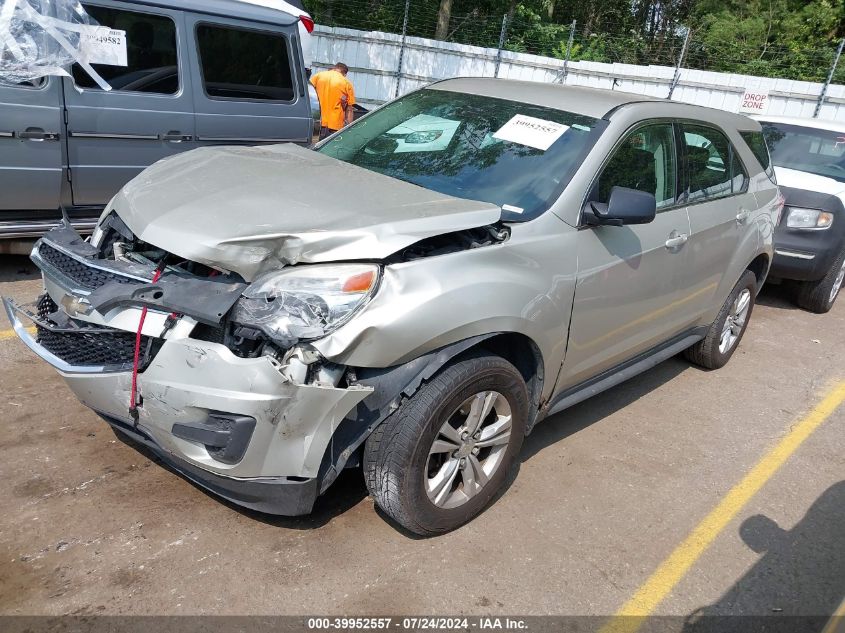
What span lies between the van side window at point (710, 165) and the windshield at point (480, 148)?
0.91 meters

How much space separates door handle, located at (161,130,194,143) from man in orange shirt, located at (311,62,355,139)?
4.36m

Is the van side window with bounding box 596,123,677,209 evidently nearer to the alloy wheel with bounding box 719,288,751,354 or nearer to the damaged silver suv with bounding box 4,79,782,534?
the damaged silver suv with bounding box 4,79,782,534

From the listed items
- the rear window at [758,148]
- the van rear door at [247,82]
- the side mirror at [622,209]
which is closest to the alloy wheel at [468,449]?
the side mirror at [622,209]

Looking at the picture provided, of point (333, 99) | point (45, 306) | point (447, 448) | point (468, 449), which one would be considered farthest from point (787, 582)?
point (333, 99)

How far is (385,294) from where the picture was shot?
269 cm

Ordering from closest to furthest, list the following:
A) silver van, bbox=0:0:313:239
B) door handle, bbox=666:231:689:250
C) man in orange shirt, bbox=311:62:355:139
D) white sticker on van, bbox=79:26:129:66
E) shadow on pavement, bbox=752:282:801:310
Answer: door handle, bbox=666:231:689:250
silver van, bbox=0:0:313:239
white sticker on van, bbox=79:26:129:66
shadow on pavement, bbox=752:282:801:310
man in orange shirt, bbox=311:62:355:139

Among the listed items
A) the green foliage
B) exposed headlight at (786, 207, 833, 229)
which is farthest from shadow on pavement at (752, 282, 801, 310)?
the green foliage

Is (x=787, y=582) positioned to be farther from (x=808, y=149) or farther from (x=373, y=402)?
(x=808, y=149)

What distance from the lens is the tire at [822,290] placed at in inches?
281

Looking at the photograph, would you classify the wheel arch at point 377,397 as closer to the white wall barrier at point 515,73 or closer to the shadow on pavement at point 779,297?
the shadow on pavement at point 779,297

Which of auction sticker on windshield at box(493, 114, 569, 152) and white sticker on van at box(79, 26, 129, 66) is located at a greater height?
auction sticker on windshield at box(493, 114, 569, 152)

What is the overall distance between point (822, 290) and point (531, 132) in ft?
15.8

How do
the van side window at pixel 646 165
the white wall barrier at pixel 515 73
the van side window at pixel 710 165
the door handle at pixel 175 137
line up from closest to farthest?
the van side window at pixel 646 165
the van side window at pixel 710 165
the door handle at pixel 175 137
the white wall barrier at pixel 515 73

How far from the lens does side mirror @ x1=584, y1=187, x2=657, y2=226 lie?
3.38 meters
